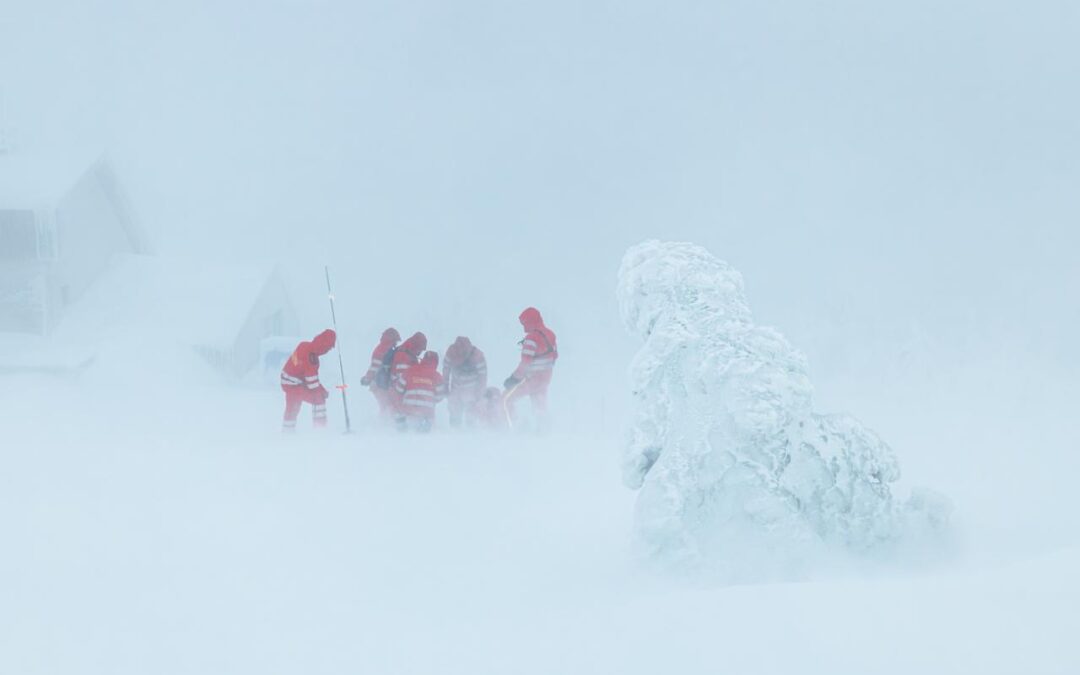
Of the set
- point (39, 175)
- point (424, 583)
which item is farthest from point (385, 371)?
point (39, 175)

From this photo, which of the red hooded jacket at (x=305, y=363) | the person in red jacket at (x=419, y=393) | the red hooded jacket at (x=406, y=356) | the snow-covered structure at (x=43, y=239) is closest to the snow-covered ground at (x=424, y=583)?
the person in red jacket at (x=419, y=393)

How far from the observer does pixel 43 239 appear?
80.7 feet

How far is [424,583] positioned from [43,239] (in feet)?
75.7

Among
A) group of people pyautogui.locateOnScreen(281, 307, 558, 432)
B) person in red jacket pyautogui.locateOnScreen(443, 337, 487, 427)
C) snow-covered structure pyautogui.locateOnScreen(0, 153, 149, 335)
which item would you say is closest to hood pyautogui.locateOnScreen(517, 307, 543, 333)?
group of people pyautogui.locateOnScreen(281, 307, 558, 432)

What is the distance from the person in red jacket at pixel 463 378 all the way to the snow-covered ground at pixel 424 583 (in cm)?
261

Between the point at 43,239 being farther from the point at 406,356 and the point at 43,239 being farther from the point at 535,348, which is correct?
the point at 535,348

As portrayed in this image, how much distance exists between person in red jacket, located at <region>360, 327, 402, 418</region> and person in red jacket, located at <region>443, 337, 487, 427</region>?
2.71ft

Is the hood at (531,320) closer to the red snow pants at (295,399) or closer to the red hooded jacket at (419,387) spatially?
the red hooded jacket at (419,387)

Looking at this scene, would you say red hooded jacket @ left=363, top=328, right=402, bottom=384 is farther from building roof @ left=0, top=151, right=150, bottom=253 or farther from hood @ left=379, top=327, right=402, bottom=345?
building roof @ left=0, top=151, right=150, bottom=253

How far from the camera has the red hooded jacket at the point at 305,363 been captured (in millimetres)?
11961

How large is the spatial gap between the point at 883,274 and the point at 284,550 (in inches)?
3819

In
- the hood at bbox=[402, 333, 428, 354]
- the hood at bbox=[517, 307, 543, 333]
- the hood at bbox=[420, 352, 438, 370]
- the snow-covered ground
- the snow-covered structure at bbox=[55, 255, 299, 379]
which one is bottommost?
the snow-covered ground

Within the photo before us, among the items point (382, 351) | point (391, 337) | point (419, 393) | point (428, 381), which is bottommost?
point (419, 393)

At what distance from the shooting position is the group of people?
1209cm
